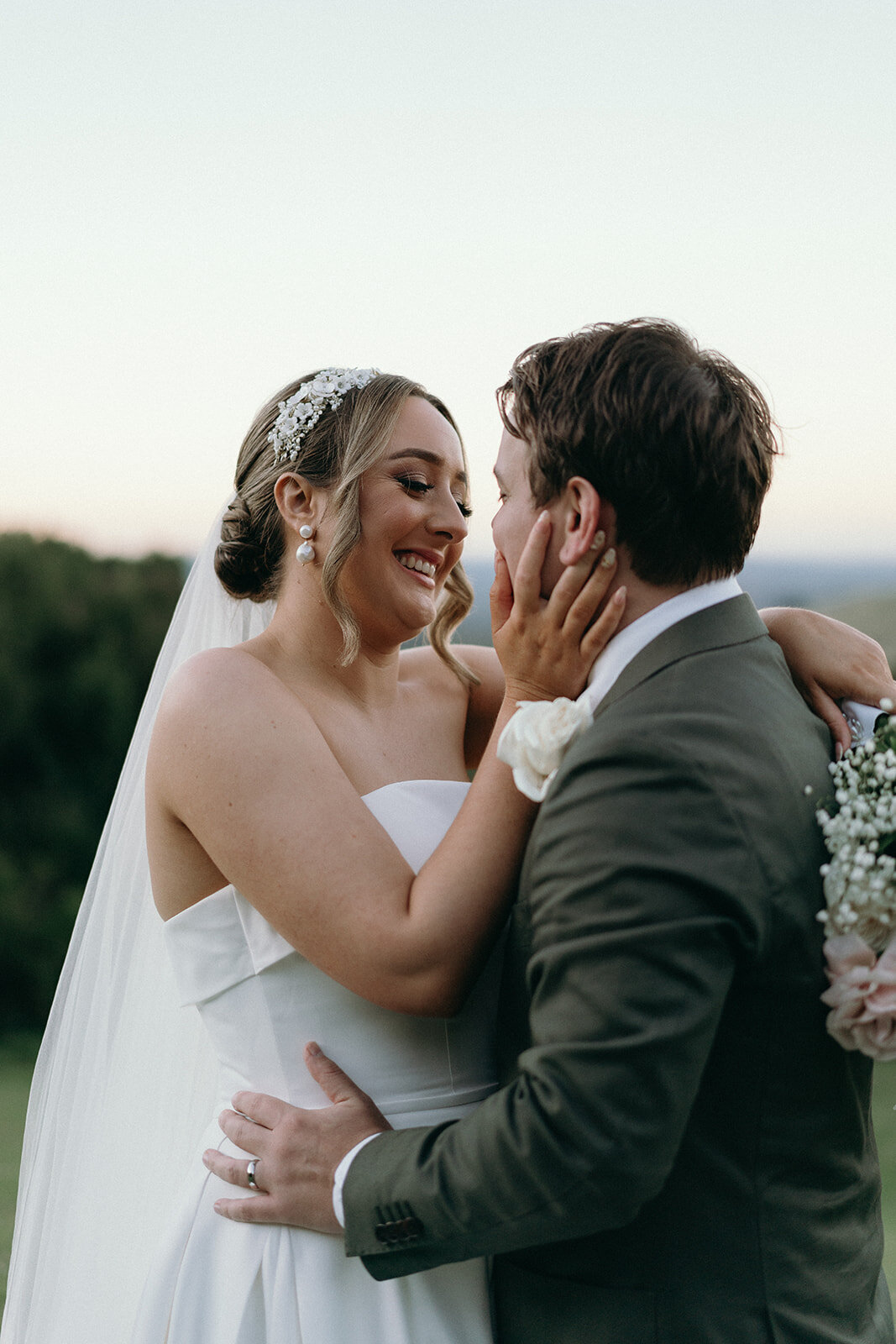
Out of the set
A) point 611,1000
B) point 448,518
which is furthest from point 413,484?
point 611,1000

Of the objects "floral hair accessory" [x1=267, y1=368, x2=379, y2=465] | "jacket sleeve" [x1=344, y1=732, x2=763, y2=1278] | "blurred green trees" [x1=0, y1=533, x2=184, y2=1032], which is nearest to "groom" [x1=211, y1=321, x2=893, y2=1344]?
"jacket sleeve" [x1=344, y1=732, x2=763, y2=1278]

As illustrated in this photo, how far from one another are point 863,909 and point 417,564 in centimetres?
148

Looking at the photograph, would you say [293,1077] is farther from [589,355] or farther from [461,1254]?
[589,355]

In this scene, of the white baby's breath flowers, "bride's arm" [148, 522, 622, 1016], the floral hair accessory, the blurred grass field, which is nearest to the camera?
the white baby's breath flowers

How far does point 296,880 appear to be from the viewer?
2096 mm

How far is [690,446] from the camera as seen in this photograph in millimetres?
1824

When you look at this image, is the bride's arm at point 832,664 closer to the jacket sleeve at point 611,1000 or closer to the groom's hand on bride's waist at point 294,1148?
the jacket sleeve at point 611,1000

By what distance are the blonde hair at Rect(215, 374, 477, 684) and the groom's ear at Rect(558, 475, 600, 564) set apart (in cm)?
87

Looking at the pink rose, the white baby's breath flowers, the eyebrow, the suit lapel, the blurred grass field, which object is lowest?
the blurred grass field

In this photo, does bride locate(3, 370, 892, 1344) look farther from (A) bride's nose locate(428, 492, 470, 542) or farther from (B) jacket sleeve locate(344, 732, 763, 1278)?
(B) jacket sleeve locate(344, 732, 763, 1278)

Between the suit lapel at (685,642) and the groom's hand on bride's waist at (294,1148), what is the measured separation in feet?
A: 3.04

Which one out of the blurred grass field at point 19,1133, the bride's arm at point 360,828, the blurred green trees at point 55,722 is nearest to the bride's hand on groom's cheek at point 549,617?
the bride's arm at point 360,828

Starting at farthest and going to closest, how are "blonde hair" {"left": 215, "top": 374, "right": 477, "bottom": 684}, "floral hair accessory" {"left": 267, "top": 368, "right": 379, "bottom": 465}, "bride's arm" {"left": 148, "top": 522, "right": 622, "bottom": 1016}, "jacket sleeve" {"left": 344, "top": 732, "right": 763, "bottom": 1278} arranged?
"floral hair accessory" {"left": 267, "top": 368, "right": 379, "bottom": 465}
"blonde hair" {"left": 215, "top": 374, "right": 477, "bottom": 684}
"bride's arm" {"left": 148, "top": 522, "right": 622, "bottom": 1016}
"jacket sleeve" {"left": 344, "top": 732, "right": 763, "bottom": 1278}

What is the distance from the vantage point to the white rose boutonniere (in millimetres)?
1800
